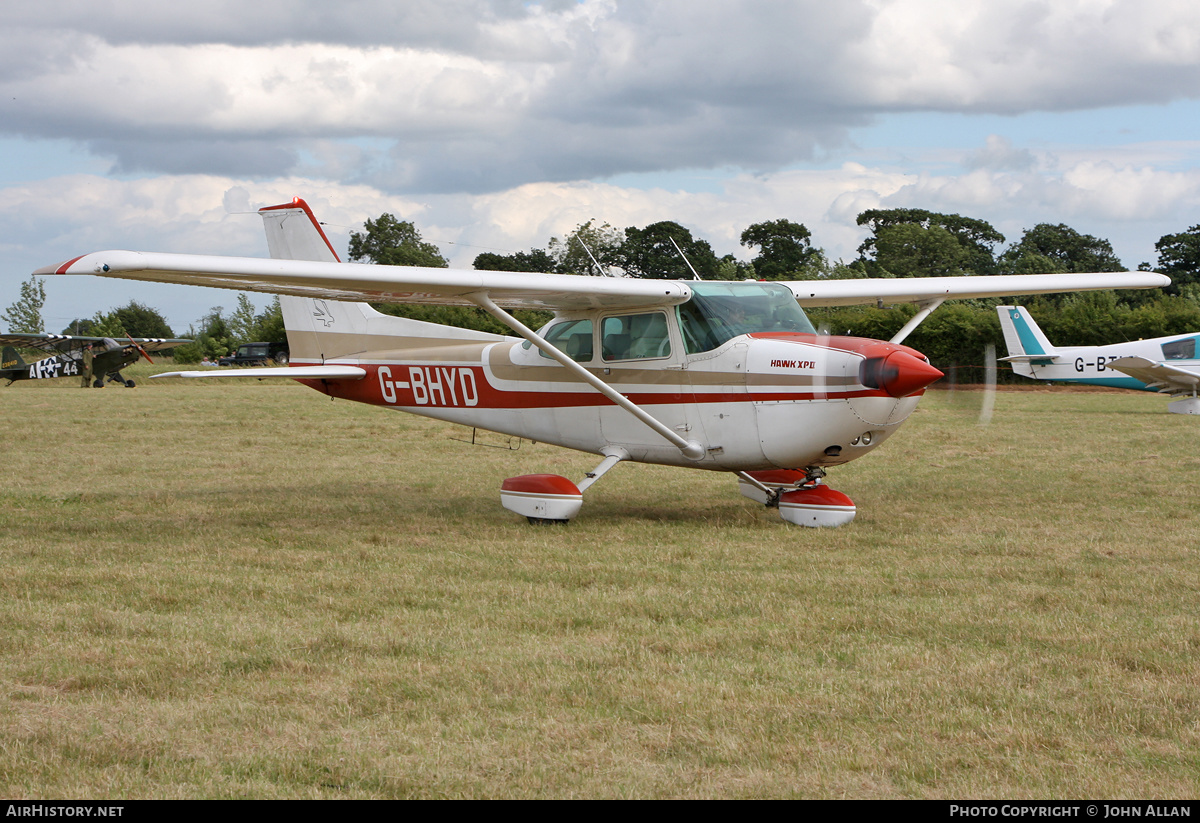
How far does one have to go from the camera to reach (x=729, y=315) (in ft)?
28.8

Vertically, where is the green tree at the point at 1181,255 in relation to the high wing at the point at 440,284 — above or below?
above

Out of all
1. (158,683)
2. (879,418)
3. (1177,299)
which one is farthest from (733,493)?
(1177,299)

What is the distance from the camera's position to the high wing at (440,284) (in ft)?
22.9

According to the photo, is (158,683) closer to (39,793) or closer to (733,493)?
(39,793)

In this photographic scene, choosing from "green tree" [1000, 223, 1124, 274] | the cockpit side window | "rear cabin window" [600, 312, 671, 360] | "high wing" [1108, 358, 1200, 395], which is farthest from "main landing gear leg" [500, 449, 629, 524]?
"green tree" [1000, 223, 1124, 274]

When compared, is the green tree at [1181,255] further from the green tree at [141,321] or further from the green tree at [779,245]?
the green tree at [141,321]

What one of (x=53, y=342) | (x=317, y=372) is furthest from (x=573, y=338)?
(x=53, y=342)

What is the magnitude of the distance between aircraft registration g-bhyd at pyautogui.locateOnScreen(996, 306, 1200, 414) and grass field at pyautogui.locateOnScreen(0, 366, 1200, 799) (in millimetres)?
13158

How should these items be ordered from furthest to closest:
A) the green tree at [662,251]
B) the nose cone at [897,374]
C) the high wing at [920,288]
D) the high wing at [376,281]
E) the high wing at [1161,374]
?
1. the green tree at [662,251]
2. the high wing at [1161,374]
3. the high wing at [920,288]
4. the nose cone at [897,374]
5. the high wing at [376,281]

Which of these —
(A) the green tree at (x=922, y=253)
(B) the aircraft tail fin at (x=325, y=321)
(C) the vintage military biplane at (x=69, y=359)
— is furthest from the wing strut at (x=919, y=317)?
(A) the green tree at (x=922, y=253)

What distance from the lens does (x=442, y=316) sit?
36.9m

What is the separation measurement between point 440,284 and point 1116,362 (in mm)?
18767

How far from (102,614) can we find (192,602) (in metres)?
0.51

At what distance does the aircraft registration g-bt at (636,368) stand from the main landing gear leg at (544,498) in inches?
0.5
